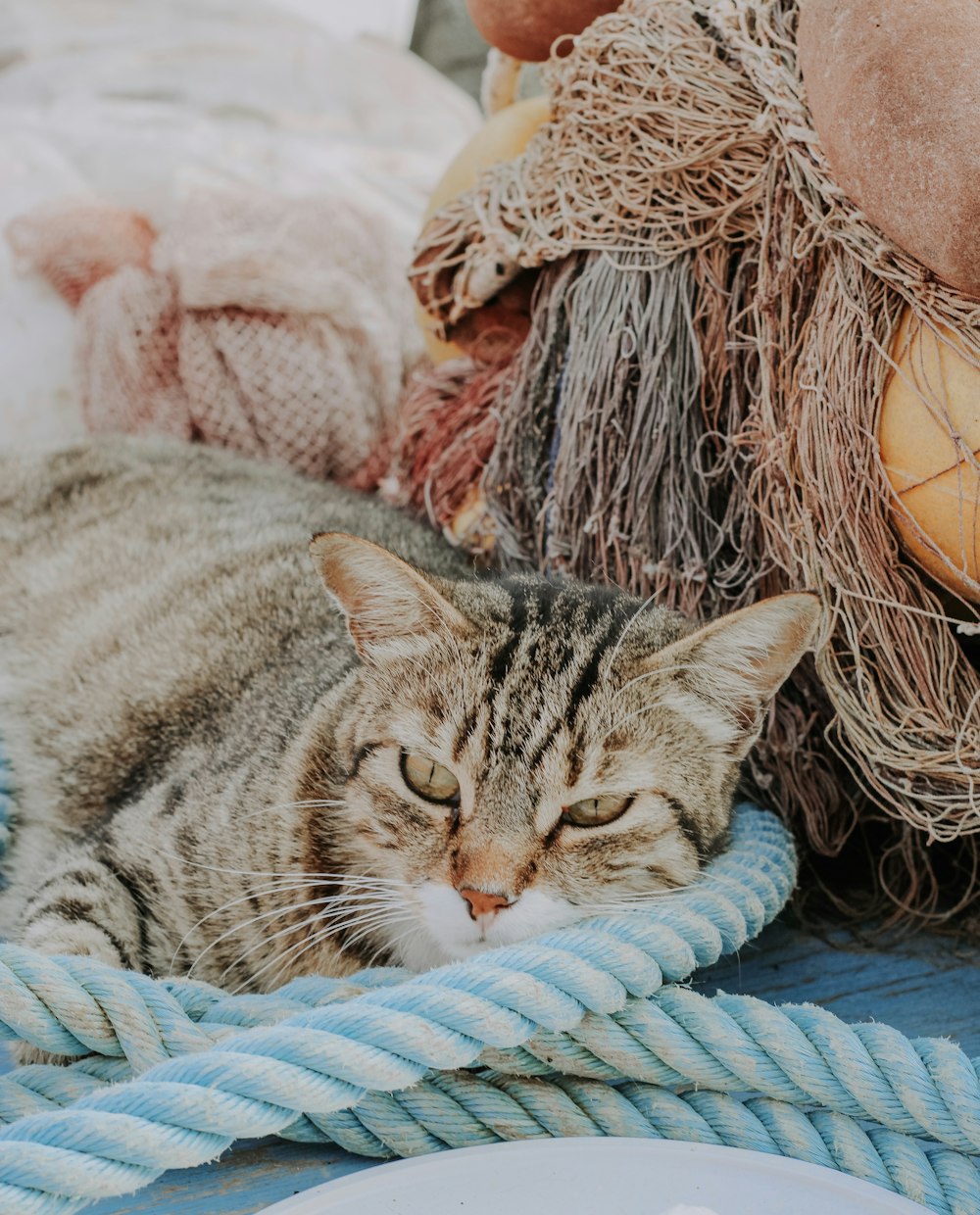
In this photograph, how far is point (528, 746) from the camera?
3.24 ft

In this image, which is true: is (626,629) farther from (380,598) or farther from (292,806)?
(292,806)

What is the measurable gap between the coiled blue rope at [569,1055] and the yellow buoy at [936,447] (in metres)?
0.41

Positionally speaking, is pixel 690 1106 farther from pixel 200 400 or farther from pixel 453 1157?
pixel 200 400

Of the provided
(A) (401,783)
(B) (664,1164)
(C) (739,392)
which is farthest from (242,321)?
(B) (664,1164)

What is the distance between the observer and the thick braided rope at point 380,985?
80cm

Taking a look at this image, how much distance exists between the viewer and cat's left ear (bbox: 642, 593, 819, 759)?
966 millimetres

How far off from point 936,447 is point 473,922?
59 centimetres

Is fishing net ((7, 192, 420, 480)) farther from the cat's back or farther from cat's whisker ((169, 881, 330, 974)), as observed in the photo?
cat's whisker ((169, 881, 330, 974))

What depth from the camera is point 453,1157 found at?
79 cm

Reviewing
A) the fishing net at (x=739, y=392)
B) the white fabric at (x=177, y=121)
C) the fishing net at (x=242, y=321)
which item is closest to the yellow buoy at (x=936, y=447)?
the fishing net at (x=739, y=392)

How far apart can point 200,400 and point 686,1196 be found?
1.78 metres

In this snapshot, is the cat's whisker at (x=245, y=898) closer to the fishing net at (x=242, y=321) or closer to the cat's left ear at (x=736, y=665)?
the cat's left ear at (x=736, y=665)

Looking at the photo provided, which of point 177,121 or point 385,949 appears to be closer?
point 385,949

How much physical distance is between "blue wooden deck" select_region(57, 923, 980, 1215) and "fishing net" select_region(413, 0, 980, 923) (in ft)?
0.27
